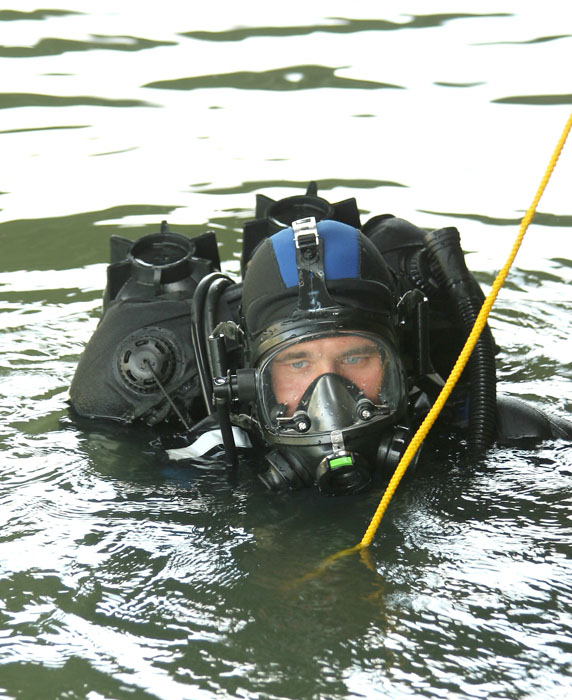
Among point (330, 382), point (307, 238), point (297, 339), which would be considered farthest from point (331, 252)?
point (330, 382)

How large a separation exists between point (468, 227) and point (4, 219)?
116 inches

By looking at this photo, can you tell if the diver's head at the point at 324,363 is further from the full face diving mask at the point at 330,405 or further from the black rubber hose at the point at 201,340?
the black rubber hose at the point at 201,340

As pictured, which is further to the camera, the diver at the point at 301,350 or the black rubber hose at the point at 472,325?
the black rubber hose at the point at 472,325

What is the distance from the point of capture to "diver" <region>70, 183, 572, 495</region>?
322 centimetres

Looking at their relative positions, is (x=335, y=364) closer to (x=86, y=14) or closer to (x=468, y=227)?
(x=468, y=227)

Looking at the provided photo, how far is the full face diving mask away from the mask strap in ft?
0.37

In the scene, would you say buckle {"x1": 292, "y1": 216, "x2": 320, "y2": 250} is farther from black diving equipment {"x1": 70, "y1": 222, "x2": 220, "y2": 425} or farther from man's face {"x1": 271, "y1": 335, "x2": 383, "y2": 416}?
black diving equipment {"x1": 70, "y1": 222, "x2": 220, "y2": 425}

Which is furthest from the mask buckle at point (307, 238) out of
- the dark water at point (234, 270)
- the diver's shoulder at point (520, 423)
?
the diver's shoulder at point (520, 423)

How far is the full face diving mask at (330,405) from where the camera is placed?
10.4 feet

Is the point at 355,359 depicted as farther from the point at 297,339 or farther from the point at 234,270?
the point at 234,270

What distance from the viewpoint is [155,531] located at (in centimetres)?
325

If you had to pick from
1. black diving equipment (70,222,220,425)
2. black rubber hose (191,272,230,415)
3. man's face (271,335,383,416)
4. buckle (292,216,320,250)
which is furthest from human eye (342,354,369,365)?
black diving equipment (70,222,220,425)

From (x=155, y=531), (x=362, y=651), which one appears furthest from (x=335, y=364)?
(x=362, y=651)

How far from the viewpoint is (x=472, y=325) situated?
146 inches
